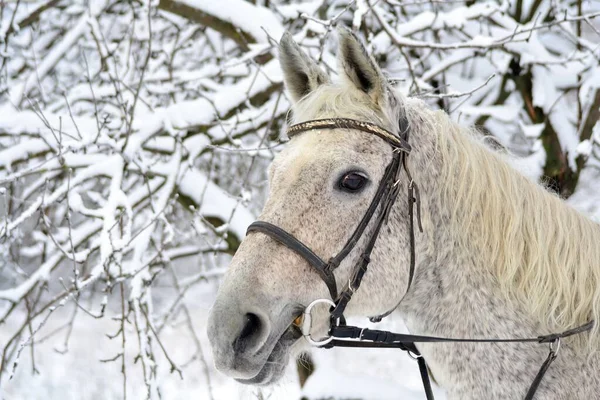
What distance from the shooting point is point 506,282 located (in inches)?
82.0

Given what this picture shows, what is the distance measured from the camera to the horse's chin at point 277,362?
6.06 ft

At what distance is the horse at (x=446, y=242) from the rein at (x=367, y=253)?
19 mm

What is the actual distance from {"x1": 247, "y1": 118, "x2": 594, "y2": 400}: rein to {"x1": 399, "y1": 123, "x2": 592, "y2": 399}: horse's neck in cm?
4

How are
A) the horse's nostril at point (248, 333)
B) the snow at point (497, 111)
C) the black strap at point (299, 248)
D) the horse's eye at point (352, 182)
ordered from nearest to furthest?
1. the horse's nostril at point (248, 333)
2. the black strap at point (299, 248)
3. the horse's eye at point (352, 182)
4. the snow at point (497, 111)

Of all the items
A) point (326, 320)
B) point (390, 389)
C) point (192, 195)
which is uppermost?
point (326, 320)

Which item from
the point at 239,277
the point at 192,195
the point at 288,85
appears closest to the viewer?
the point at 239,277

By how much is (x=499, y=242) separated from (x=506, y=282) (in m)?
0.14

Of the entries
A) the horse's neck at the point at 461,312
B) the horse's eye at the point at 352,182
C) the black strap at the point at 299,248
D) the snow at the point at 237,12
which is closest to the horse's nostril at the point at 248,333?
the black strap at the point at 299,248

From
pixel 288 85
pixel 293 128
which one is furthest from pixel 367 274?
pixel 288 85

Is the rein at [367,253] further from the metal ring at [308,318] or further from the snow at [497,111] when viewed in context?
the snow at [497,111]

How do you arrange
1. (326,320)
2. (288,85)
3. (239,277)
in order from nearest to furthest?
(239,277) → (326,320) → (288,85)

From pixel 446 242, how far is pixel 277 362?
72 centimetres

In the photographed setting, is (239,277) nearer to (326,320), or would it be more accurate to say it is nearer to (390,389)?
(326,320)

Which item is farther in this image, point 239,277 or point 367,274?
point 367,274
